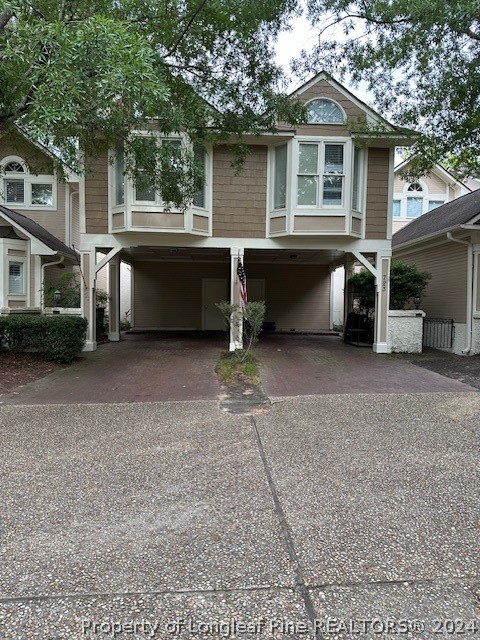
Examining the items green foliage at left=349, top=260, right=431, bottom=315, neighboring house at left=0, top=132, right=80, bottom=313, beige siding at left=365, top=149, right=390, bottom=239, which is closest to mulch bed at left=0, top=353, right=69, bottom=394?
neighboring house at left=0, top=132, right=80, bottom=313

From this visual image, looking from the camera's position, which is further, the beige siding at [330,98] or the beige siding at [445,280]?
the beige siding at [445,280]

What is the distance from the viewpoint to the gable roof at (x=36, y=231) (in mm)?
12656

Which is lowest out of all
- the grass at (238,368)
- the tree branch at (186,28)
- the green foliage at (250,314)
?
the grass at (238,368)

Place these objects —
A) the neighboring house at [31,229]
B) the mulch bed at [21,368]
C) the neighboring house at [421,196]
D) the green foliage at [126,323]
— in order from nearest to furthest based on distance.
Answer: the mulch bed at [21,368]
the neighboring house at [31,229]
the green foliage at [126,323]
the neighboring house at [421,196]

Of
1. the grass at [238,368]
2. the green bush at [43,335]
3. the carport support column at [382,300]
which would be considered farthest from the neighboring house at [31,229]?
the carport support column at [382,300]

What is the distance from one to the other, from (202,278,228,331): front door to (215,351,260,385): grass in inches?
290

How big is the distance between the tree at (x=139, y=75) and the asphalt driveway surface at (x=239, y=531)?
4.08m

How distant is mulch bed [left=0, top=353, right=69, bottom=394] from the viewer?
297 inches

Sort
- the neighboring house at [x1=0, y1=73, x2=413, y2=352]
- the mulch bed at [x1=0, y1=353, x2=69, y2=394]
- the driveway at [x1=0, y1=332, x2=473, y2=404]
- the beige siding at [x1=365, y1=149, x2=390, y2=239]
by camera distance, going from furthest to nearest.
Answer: the beige siding at [x1=365, y1=149, x2=390, y2=239] → the neighboring house at [x1=0, y1=73, x2=413, y2=352] → the mulch bed at [x1=0, y1=353, x2=69, y2=394] → the driveway at [x1=0, y1=332, x2=473, y2=404]

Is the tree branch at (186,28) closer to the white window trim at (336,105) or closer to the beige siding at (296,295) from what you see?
the white window trim at (336,105)

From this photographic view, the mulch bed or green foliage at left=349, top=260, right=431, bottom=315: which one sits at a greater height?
green foliage at left=349, top=260, right=431, bottom=315

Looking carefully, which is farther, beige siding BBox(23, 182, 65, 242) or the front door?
the front door

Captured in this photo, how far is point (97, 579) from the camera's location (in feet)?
7.62

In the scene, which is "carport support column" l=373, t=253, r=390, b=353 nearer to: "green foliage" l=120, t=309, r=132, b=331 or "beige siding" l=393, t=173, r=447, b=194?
"beige siding" l=393, t=173, r=447, b=194
